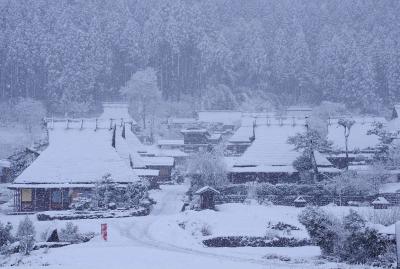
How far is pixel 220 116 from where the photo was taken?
2803 inches

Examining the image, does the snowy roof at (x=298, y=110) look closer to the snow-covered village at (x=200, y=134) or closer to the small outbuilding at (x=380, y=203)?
the snow-covered village at (x=200, y=134)

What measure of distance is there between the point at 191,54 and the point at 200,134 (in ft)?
76.6

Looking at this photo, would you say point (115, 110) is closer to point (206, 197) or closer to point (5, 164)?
point (5, 164)

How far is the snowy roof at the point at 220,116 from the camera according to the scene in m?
69.9

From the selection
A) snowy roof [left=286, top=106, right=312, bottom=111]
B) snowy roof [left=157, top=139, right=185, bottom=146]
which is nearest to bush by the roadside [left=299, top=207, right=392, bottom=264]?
snowy roof [left=157, top=139, right=185, bottom=146]

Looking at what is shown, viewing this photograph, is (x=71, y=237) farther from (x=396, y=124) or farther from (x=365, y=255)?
(x=396, y=124)

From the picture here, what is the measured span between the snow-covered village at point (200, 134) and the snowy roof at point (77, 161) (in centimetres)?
12

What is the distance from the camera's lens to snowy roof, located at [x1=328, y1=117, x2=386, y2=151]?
47.4 m

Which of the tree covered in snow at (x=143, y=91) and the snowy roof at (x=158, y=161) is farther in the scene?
the tree covered in snow at (x=143, y=91)

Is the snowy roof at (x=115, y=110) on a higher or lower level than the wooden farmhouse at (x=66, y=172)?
higher

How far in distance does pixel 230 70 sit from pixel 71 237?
2320 inches

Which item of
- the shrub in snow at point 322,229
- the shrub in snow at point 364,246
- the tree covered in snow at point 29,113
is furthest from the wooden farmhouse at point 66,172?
the tree covered in snow at point 29,113

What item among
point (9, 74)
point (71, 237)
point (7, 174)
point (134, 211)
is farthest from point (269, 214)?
point (9, 74)

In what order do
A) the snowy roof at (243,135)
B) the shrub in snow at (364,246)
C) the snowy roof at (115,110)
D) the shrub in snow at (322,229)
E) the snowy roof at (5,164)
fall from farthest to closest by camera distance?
the snowy roof at (115,110), the snowy roof at (243,135), the snowy roof at (5,164), the shrub in snow at (322,229), the shrub in snow at (364,246)
